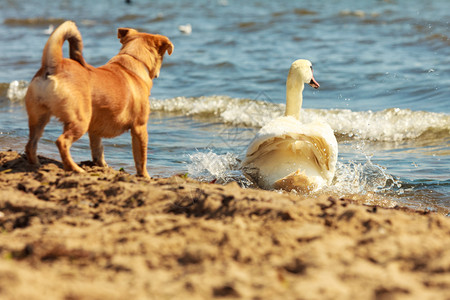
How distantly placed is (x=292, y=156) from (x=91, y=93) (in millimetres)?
2332

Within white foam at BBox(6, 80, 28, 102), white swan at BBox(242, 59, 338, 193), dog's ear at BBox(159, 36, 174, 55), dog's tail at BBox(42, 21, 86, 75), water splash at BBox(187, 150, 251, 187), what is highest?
dog's ear at BBox(159, 36, 174, 55)

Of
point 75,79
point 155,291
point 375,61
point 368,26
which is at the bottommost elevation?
point 155,291

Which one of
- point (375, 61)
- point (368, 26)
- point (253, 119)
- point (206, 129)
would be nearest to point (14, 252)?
point (206, 129)

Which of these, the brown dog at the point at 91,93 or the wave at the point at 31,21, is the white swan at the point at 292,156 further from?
the wave at the point at 31,21

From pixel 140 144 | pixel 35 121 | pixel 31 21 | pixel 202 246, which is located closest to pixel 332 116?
pixel 140 144

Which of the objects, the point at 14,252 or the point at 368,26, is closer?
the point at 14,252

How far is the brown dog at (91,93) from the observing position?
4590mm

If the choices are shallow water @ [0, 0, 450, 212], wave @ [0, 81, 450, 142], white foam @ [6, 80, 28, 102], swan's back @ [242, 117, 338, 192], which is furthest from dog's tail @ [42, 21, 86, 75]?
white foam @ [6, 80, 28, 102]

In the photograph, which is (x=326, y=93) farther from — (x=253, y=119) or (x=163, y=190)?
(x=163, y=190)

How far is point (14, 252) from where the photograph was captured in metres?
3.17

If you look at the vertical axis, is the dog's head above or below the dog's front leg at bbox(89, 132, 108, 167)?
above

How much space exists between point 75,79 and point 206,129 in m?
5.41

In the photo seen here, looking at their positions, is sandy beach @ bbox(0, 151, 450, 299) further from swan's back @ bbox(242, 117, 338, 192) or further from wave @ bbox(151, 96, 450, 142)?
wave @ bbox(151, 96, 450, 142)

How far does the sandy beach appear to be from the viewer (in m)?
2.70
